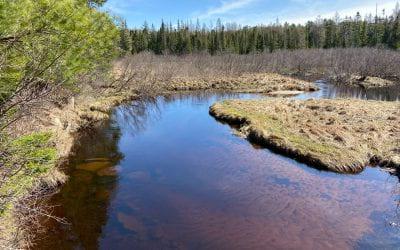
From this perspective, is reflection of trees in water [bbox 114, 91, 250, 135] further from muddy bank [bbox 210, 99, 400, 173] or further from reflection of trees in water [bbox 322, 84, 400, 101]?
reflection of trees in water [bbox 322, 84, 400, 101]

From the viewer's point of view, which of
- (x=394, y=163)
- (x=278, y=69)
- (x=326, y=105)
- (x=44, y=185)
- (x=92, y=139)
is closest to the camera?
(x=44, y=185)

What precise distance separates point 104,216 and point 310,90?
3807 cm

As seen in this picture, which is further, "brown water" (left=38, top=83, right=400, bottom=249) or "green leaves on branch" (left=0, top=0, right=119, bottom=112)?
"brown water" (left=38, top=83, right=400, bottom=249)

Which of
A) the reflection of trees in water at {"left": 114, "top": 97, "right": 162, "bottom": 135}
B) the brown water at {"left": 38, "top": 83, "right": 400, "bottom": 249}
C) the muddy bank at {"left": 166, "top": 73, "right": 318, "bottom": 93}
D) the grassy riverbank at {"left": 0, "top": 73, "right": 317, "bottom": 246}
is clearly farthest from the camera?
the muddy bank at {"left": 166, "top": 73, "right": 318, "bottom": 93}

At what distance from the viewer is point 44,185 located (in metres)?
14.1

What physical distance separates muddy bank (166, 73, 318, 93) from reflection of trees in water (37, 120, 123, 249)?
89.5 feet

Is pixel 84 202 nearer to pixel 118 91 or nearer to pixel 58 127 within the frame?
pixel 58 127

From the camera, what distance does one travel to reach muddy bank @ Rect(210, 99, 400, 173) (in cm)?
1769

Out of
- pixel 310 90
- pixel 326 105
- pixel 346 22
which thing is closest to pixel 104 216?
pixel 326 105

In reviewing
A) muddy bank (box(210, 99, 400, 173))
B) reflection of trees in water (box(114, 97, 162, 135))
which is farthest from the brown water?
reflection of trees in water (box(114, 97, 162, 135))

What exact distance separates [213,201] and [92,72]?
639 inches

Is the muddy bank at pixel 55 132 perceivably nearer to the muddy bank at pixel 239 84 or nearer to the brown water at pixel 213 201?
the brown water at pixel 213 201

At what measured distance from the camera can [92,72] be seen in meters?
26.7

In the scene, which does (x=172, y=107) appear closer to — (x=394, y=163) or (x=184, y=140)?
(x=184, y=140)
